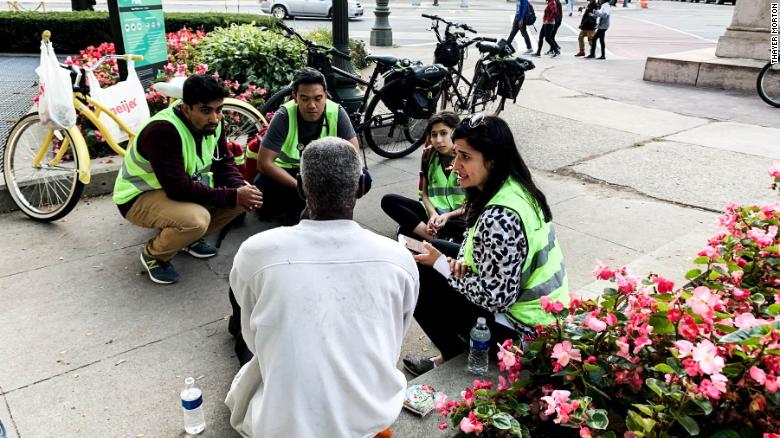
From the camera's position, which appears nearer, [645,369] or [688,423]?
[688,423]

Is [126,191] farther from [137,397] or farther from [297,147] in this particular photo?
[137,397]

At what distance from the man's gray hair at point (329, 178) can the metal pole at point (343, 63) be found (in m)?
4.77

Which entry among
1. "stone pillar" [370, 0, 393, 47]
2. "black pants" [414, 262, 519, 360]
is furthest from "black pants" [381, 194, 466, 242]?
"stone pillar" [370, 0, 393, 47]

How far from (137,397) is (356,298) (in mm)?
1644

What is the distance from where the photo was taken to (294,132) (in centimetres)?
457

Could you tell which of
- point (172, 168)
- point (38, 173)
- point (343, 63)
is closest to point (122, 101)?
point (38, 173)

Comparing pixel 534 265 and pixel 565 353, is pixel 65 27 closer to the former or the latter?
pixel 534 265

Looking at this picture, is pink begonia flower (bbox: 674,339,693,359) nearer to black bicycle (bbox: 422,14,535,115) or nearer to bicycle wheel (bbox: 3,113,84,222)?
bicycle wheel (bbox: 3,113,84,222)

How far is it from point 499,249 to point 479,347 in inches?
19.4

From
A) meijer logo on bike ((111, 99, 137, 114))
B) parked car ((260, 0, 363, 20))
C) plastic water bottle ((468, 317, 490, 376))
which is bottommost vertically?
plastic water bottle ((468, 317, 490, 376))

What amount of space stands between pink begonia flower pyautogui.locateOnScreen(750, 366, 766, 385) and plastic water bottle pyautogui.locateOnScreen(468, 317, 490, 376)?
1144mm

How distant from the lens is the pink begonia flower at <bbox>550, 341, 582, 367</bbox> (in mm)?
2076

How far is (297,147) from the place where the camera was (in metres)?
4.60

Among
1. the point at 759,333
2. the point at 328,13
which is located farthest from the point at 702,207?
the point at 328,13
